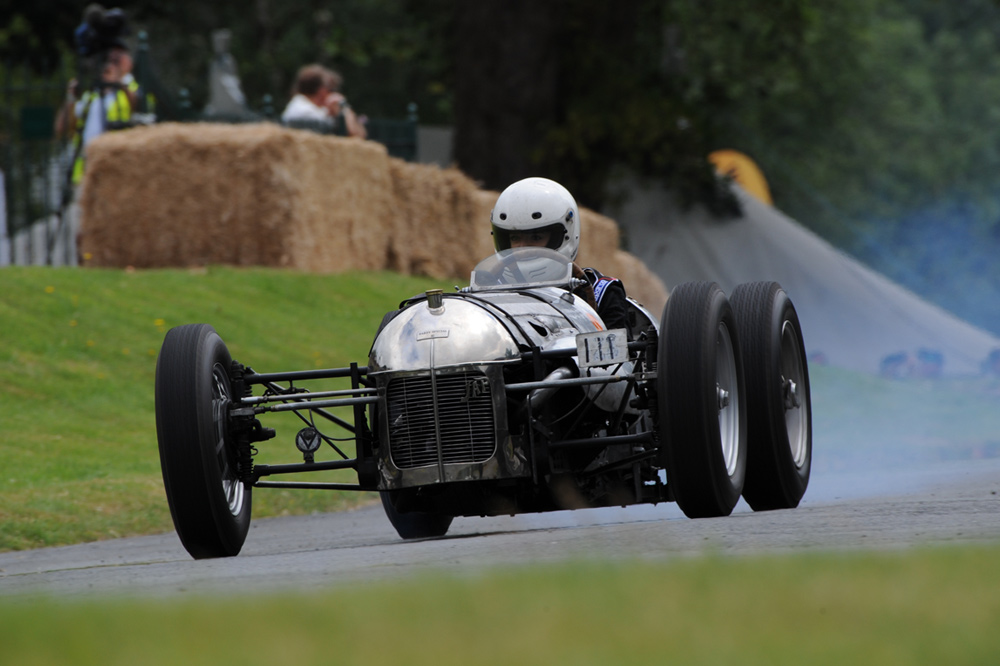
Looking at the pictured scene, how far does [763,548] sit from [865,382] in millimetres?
15768

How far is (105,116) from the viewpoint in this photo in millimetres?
18281

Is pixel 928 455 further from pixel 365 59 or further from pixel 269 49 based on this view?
pixel 269 49

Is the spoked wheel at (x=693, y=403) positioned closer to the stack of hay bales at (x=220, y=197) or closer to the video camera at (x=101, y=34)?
the stack of hay bales at (x=220, y=197)

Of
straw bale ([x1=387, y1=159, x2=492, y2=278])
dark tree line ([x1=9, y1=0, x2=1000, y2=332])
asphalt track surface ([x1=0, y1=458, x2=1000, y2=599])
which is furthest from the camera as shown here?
dark tree line ([x1=9, y1=0, x2=1000, y2=332])

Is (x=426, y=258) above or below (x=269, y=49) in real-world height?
below

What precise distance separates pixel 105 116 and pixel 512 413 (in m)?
12.8

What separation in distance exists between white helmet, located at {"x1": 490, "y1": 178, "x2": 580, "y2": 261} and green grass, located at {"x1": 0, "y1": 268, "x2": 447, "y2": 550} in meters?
2.94

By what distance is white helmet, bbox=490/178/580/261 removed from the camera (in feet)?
26.7

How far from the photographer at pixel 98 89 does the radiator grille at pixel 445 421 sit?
11.3m

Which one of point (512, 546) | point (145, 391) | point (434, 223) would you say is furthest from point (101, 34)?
point (512, 546)

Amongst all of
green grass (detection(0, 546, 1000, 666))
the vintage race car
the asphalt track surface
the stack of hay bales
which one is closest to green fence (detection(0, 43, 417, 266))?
the stack of hay bales

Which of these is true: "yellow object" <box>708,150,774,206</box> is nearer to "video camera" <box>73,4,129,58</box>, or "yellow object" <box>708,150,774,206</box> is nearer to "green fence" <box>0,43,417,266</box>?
"green fence" <box>0,43,417,266</box>

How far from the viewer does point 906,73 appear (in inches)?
2229

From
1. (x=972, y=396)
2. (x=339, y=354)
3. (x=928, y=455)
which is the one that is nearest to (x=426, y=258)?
(x=339, y=354)
